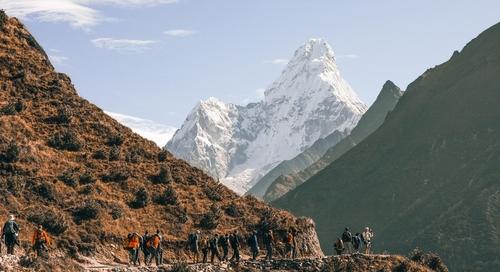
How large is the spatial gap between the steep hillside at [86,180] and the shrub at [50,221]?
0.05 meters

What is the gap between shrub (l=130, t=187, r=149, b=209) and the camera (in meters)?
54.9

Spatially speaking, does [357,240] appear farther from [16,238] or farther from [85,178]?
[16,238]

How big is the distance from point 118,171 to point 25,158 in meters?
5.89

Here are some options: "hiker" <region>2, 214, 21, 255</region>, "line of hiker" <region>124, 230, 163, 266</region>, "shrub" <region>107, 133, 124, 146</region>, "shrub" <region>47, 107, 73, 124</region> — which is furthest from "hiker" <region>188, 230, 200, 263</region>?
"shrub" <region>47, 107, 73, 124</region>

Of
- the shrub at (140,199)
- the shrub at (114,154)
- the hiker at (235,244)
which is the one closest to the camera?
the hiker at (235,244)

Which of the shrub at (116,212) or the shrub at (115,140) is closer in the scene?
the shrub at (116,212)

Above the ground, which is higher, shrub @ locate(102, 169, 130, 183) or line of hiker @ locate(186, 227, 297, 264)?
shrub @ locate(102, 169, 130, 183)

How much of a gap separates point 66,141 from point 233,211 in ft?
37.5

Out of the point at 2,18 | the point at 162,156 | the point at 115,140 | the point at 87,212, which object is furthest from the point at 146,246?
the point at 2,18

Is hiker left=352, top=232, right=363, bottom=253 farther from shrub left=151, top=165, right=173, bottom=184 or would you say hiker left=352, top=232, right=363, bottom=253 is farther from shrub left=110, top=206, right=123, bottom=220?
shrub left=110, top=206, right=123, bottom=220

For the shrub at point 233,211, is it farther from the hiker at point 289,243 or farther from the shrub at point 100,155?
the shrub at point 100,155

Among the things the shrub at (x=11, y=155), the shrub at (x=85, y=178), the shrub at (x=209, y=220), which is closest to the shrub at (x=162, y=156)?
the shrub at (x=209, y=220)

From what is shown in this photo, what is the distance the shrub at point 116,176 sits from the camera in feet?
186

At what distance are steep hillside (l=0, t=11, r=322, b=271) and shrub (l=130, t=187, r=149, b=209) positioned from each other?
0.06 meters
